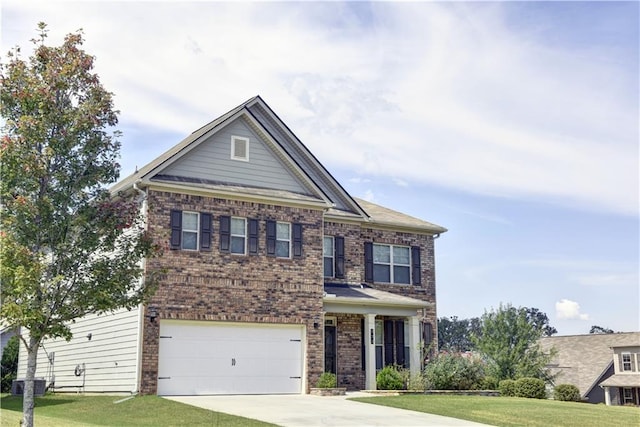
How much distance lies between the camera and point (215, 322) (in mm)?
22453

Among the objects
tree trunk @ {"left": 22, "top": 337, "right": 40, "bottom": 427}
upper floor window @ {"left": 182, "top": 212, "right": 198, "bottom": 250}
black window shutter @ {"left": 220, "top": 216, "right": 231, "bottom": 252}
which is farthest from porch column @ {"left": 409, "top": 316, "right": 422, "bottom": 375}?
tree trunk @ {"left": 22, "top": 337, "right": 40, "bottom": 427}

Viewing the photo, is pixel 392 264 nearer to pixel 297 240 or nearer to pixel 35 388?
pixel 297 240

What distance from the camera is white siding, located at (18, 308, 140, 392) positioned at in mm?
21438

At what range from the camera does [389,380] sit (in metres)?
24.3

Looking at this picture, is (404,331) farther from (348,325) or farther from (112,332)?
(112,332)

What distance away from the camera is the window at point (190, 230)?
72.7 feet

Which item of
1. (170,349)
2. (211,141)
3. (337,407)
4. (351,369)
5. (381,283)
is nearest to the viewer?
(337,407)

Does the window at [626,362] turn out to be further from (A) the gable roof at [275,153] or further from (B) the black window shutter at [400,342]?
(A) the gable roof at [275,153]

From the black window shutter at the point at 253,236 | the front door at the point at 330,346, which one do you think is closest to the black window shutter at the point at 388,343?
the front door at the point at 330,346

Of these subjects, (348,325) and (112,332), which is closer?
(112,332)

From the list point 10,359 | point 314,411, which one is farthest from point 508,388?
point 10,359

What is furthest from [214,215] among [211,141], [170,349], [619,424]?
[619,424]

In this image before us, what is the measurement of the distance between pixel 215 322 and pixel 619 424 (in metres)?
11.6

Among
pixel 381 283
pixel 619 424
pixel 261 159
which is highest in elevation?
pixel 261 159
